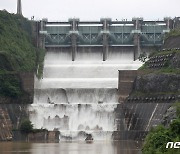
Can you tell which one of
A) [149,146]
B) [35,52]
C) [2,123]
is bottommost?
[149,146]

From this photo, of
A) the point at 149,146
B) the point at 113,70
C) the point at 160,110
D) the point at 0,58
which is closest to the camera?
the point at 149,146

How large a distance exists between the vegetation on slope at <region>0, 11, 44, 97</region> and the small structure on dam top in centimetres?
358

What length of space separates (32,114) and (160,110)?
69.1 ft

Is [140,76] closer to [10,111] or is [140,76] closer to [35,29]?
[10,111]

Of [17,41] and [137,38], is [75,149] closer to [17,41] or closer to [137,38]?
[17,41]

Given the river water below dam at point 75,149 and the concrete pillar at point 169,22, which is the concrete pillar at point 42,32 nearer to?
the concrete pillar at point 169,22

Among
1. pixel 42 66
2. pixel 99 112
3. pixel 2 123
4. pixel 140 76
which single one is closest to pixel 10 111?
pixel 2 123

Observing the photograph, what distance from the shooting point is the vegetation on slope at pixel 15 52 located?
361 feet

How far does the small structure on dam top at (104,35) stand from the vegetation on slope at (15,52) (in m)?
3.58

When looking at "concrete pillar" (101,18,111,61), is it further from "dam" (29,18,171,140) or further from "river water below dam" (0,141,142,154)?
"river water below dam" (0,141,142,154)

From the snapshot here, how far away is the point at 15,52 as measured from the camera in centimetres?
12681

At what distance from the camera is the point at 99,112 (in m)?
103

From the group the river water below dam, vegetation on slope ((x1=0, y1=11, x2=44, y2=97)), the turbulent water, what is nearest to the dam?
the turbulent water

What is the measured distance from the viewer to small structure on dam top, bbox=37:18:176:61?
139375mm
